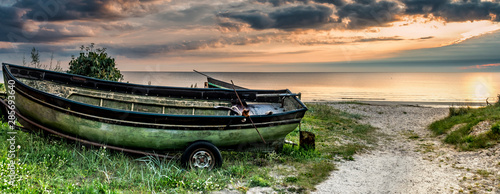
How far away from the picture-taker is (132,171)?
23.3 ft

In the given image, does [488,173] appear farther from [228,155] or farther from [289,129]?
[228,155]

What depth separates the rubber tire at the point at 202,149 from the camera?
7.57 m

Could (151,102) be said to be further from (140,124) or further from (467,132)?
(467,132)

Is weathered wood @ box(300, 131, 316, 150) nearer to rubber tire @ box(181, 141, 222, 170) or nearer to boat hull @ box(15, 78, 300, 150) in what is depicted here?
boat hull @ box(15, 78, 300, 150)

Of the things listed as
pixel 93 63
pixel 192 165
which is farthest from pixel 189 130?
pixel 93 63

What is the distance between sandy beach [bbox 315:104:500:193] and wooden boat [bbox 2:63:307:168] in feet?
7.42

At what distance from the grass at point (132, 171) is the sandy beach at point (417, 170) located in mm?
712

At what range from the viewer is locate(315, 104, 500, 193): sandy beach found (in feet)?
24.7

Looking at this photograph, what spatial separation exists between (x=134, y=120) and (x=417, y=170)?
8021mm

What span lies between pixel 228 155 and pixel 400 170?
16.5 ft

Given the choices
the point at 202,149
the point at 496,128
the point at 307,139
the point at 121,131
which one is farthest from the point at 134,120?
the point at 496,128

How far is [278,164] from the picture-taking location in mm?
8797

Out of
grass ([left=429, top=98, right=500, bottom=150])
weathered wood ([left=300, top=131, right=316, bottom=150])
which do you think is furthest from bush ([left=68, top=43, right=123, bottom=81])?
grass ([left=429, top=98, right=500, bottom=150])

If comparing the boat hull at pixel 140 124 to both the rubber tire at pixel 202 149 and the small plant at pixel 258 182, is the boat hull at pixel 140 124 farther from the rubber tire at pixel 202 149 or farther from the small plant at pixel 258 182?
the small plant at pixel 258 182
